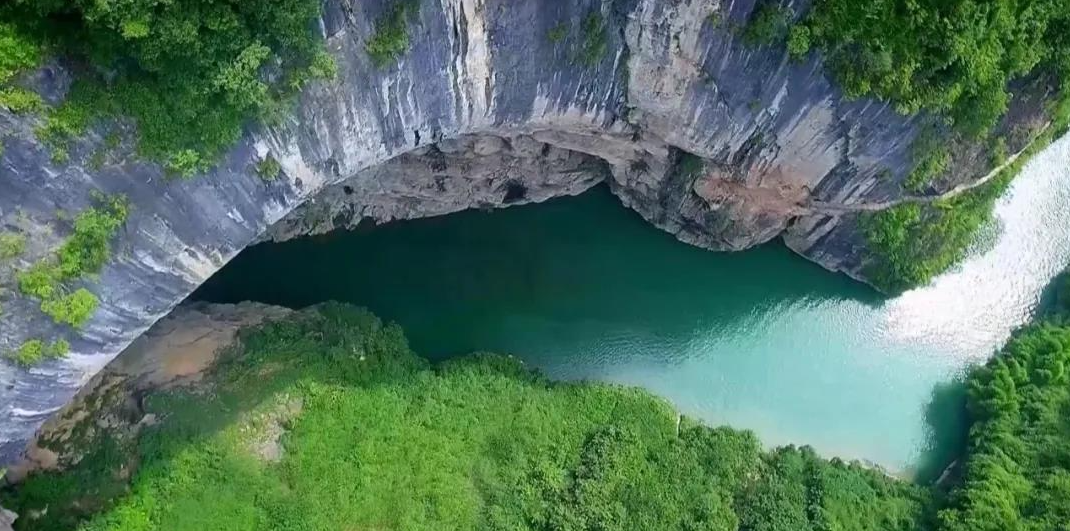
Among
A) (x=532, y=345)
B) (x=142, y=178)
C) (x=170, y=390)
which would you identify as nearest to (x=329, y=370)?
(x=170, y=390)

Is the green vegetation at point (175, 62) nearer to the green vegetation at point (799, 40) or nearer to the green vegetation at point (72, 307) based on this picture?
the green vegetation at point (72, 307)

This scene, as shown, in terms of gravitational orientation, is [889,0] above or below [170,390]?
above

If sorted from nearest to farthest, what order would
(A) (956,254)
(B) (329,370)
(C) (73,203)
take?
(C) (73,203) < (B) (329,370) < (A) (956,254)

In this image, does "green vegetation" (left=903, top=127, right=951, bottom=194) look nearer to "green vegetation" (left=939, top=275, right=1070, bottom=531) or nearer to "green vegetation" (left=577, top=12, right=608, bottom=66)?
"green vegetation" (left=939, top=275, right=1070, bottom=531)

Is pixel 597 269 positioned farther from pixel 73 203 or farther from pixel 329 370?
pixel 73 203

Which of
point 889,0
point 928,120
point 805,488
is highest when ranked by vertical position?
point 889,0

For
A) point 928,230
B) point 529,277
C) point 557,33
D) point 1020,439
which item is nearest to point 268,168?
point 557,33

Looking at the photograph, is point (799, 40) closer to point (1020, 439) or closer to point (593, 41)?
point (593, 41)
